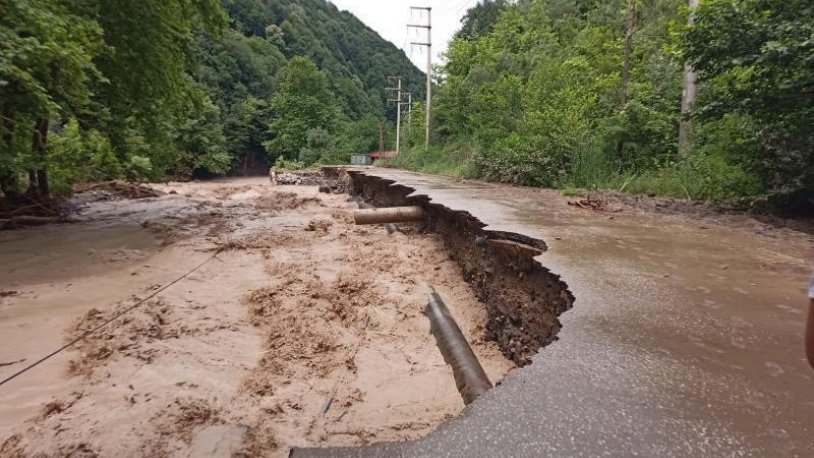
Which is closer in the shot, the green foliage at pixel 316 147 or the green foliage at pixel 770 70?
the green foliage at pixel 770 70

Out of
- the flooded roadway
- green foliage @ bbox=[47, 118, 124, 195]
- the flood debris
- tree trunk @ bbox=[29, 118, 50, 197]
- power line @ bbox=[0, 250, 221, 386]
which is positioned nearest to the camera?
the flooded roadway

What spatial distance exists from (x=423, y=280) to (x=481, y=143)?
1235 centimetres

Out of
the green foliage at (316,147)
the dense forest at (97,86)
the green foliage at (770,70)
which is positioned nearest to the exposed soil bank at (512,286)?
the green foliage at (770,70)

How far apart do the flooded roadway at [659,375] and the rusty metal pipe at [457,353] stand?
2.00ft

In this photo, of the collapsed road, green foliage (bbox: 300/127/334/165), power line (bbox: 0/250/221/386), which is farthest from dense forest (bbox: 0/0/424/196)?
green foliage (bbox: 300/127/334/165)

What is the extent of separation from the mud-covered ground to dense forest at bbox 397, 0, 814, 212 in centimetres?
434

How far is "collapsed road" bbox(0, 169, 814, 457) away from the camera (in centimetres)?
161

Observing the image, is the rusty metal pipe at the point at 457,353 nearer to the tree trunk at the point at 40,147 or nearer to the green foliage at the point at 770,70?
the green foliage at the point at 770,70

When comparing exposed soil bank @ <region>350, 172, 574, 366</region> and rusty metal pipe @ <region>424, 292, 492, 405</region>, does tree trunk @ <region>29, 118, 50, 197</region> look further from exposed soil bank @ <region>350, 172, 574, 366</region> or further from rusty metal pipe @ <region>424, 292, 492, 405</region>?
rusty metal pipe @ <region>424, 292, 492, 405</region>

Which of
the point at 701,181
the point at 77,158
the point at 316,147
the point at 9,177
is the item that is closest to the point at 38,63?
the point at 9,177

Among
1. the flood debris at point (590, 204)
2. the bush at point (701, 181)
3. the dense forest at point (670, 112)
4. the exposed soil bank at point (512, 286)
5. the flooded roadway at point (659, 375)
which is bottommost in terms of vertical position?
the exposed soil bank at point (512, 286)

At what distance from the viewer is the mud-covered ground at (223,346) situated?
2404 mm

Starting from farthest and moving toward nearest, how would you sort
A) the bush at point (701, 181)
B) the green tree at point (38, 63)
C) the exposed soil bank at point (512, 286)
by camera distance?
the bush at point (701, 181), the green tree at point (38, 63), the exposed soil bank at point (512, 286)

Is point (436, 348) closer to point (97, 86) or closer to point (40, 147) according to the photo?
point (40, 147)
